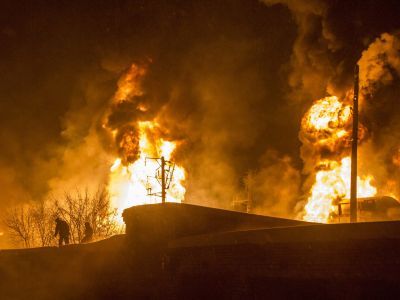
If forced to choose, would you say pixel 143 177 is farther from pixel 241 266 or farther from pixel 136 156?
pixel 241 266

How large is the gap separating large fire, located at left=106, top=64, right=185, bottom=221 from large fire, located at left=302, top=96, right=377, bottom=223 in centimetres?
1381

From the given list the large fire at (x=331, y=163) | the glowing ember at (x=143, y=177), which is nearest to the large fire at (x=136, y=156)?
the glowing ember at (x=143, y=177)

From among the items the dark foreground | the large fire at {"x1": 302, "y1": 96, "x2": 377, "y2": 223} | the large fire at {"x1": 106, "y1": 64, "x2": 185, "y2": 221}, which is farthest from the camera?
the large fire at {"x1": 106, "y1": 64, "x2": 185, "y2": 221}

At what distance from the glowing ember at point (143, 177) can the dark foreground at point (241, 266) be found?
28.2 meters

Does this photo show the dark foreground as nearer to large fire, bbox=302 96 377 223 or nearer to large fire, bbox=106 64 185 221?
large fire, bbox=302 96 377 223

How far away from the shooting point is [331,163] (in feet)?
104

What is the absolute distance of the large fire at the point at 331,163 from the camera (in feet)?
102

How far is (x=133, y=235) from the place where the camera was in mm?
10945

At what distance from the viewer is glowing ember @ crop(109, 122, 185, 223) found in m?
42.3

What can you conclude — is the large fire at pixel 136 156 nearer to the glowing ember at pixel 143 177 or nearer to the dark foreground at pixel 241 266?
the glowing ember at pixel 143 177

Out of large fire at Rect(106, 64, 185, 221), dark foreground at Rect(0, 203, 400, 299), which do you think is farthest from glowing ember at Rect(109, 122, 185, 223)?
dark foreground at Rect(0, 203, 400, 299)

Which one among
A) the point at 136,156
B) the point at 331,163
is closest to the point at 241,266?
the point at 331,163

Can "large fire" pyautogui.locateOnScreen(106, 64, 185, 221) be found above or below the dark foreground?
above

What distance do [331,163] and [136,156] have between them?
1748cm
